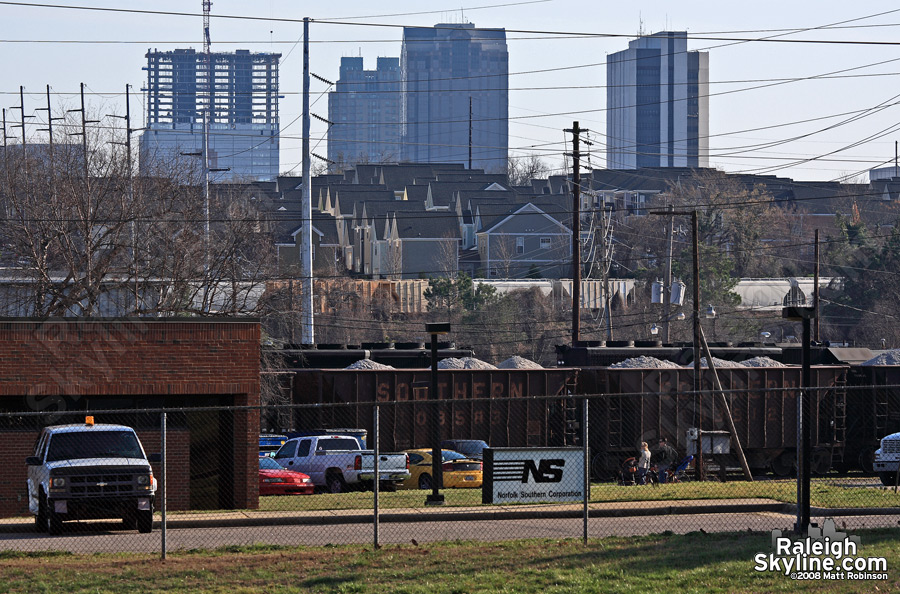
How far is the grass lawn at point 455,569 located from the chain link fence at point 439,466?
33.5 inches

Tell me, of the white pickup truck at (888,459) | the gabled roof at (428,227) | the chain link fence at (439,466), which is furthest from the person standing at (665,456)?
the gabled roof at (428,227)

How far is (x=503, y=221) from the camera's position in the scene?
9825 centimetres

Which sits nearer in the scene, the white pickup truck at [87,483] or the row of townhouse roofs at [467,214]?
the white pickup truck at [87,483]

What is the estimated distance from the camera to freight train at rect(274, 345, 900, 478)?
110 feet

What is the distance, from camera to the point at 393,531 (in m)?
17.0

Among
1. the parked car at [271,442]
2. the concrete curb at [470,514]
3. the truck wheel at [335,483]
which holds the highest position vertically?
the concrete curb at [470,514]

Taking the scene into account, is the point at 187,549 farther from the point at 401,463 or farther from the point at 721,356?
the point at 721,356

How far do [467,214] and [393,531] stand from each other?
89.3 m

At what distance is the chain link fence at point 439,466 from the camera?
1658 centimetres

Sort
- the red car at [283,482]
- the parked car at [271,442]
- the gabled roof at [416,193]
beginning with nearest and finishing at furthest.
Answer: the red car at [283,482], the parked car at [271,442], the gabled roof at [416,193]

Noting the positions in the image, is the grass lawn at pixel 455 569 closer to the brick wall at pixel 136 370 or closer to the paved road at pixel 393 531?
the paved road at pixel 393 531

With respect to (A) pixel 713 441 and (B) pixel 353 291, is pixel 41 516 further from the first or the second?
(B) pixel 353 291

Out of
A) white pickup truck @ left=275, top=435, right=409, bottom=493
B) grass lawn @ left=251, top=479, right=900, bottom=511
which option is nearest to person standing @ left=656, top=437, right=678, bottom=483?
white pickup truck @ left=275, top=435, right=409, bottom=493

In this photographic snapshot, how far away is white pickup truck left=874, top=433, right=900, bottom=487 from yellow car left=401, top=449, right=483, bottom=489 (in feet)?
33.8
